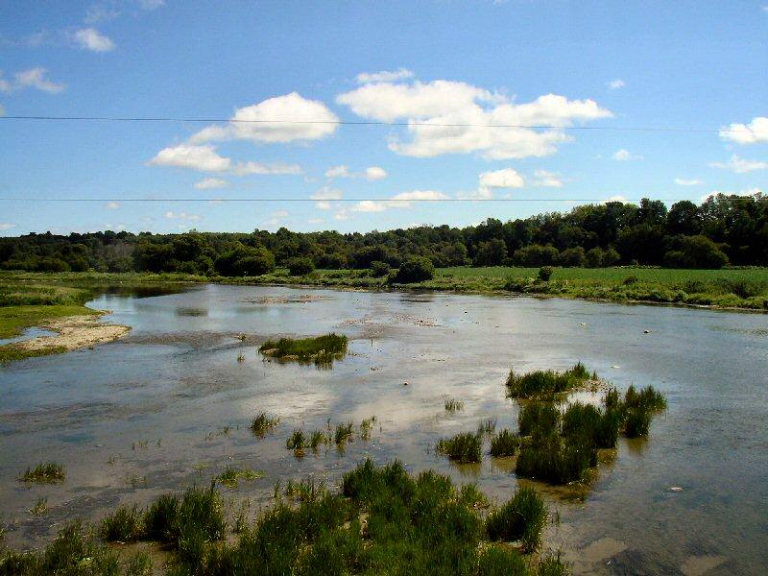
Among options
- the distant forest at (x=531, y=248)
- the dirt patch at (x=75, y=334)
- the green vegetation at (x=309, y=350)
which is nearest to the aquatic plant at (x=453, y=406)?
the green vegetation at (x=309, y=350)

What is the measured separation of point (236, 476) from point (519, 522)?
16.1 feet

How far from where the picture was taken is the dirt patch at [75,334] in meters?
25.4

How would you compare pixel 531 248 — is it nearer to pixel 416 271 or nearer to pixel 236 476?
pixel 416 271

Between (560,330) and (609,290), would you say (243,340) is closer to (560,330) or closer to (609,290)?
(560,330)

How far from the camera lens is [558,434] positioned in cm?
1267

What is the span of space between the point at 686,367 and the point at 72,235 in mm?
177762

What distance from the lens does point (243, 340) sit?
2942 cm

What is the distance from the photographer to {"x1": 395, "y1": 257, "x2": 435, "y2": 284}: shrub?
80.0m

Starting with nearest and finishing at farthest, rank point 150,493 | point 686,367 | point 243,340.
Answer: point 150,493 → point 686,367 → point 243,340

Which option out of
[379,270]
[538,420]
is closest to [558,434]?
[538,420]

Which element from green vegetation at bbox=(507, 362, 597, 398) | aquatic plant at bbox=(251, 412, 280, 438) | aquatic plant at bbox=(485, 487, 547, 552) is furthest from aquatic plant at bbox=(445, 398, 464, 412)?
aquatic plant at bbox=(485, 487, 547, 552)

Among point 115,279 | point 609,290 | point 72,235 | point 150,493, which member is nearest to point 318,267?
point 115,279

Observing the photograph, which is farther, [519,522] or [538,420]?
[538,420]

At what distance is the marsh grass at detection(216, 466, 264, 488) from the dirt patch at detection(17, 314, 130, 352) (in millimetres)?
17432
